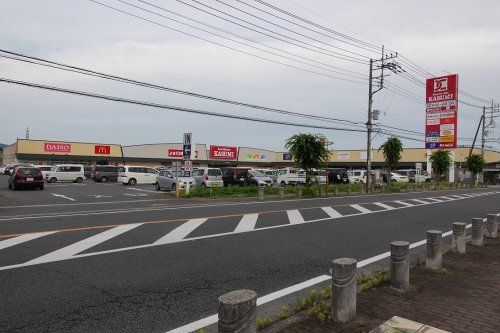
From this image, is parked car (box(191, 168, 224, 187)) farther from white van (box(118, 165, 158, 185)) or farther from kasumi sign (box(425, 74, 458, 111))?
kasumi sign (box(425, 74, 458, 111))

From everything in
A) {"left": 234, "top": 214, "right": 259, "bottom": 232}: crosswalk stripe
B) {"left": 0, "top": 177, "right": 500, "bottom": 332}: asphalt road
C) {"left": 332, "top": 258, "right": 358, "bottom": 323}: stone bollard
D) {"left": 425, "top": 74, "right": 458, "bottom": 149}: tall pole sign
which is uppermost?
{"left": 425, "top": 74, "right": 458, "bottom": 149}: tall pole sign

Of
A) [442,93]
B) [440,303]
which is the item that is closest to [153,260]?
[440,303]

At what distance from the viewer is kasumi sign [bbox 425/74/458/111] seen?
37250 mm

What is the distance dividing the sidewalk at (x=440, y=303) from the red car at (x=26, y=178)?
2614 centimetres

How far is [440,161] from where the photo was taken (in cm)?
4144

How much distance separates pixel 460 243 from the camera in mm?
7539

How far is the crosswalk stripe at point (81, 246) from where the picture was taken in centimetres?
665

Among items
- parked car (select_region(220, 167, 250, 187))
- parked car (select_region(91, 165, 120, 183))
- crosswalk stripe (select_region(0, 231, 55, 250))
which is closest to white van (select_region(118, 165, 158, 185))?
parked car (select_region(91, 165, 120, 183))

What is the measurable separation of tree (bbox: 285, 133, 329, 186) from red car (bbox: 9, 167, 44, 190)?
57.3 ft

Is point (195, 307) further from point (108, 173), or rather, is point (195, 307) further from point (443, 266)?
point (108, 173)

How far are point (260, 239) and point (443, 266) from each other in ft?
12.8

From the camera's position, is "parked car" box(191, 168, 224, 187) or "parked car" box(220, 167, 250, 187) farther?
"parked car" box(220, 167, 250, 187)

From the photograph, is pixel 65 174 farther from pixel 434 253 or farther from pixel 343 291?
pixel 343 291

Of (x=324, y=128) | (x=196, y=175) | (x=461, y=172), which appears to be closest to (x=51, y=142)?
(x=196, y=175)
